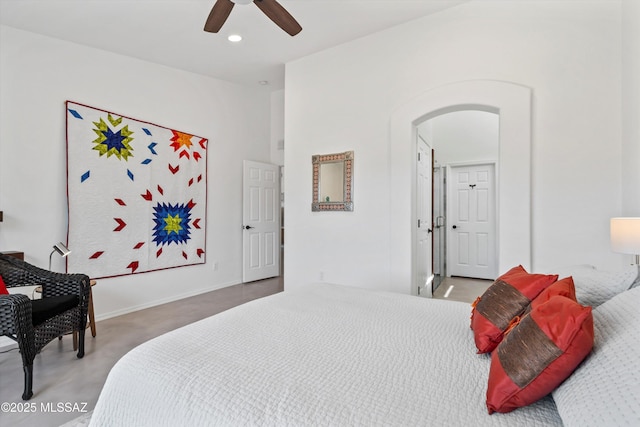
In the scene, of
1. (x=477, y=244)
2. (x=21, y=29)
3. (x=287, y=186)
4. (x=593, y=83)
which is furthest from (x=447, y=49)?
(x=21, y=29)

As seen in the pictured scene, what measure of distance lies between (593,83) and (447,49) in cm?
119

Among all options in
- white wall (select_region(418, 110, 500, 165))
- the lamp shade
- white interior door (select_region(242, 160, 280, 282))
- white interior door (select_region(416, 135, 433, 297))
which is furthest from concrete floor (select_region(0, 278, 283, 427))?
white wall (select_region(418, 110, 500, 165))

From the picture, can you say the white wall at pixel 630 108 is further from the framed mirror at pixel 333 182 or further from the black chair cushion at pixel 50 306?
the black chair cushion at pixel 50 306

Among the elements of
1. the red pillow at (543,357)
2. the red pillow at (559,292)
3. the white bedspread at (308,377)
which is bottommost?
the white bedspread at (308,377)

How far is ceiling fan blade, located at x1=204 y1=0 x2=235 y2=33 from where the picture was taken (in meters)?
2.16

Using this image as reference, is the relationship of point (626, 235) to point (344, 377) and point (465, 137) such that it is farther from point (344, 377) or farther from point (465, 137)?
point (465, 137)

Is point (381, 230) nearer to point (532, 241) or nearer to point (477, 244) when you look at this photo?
point (532, 241)

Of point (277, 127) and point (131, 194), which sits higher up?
point (277, 127)

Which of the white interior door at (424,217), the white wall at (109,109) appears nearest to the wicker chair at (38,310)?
the white wall at (109,109)

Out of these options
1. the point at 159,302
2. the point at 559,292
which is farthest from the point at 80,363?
the point at 559,292

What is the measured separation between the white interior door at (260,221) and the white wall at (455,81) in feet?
4.13

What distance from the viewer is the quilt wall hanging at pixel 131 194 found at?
339cm

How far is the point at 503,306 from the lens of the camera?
1226mm

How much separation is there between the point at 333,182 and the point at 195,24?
84.3 inches
